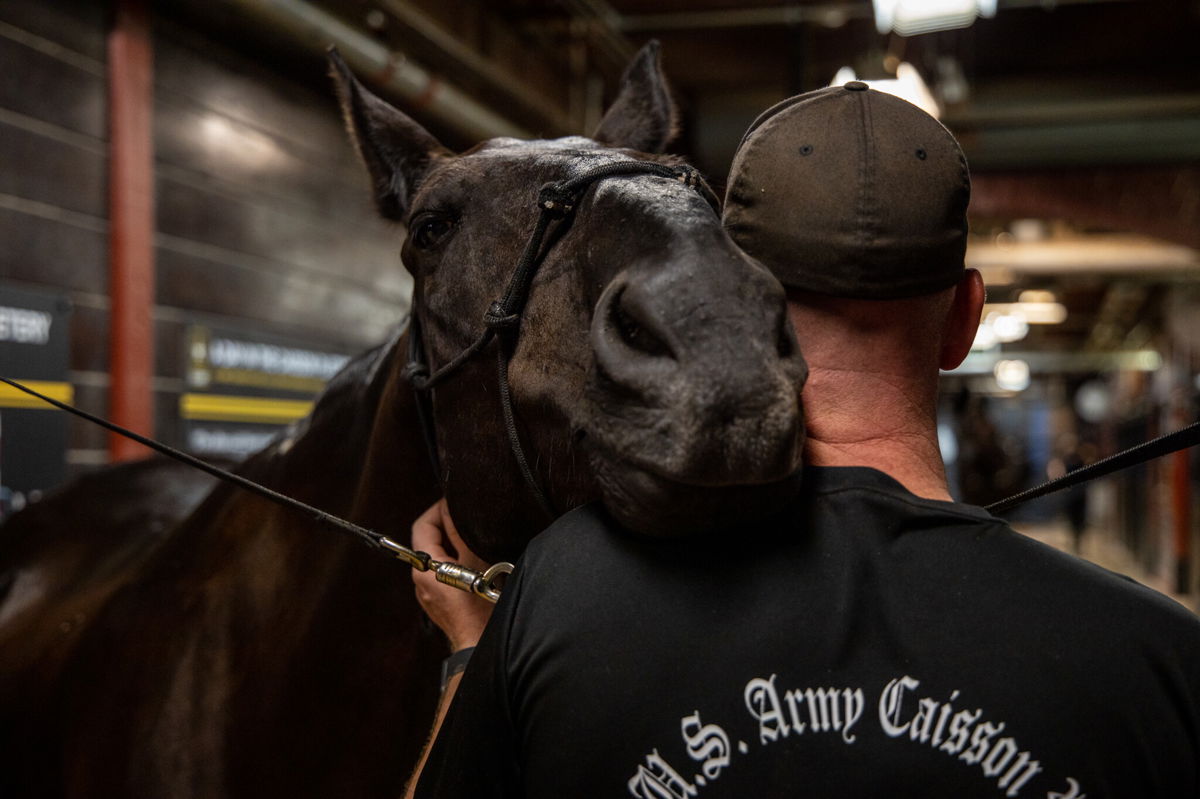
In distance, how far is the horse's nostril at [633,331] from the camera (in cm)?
97

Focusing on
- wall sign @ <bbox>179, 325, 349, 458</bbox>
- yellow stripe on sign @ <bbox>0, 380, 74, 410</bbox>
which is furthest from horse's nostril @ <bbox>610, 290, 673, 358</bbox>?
wall sign @ <bbox>179, 325, 349, 458</bbox>

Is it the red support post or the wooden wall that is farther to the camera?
the red support post

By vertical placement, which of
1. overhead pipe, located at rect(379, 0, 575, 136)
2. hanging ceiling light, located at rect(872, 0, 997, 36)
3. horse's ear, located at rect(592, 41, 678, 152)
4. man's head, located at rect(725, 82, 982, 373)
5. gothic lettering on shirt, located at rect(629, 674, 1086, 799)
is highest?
overhead pipe, located at rect(379, 0, 575, 136)

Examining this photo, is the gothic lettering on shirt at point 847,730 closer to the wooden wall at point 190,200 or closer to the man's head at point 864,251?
the man's head at point 864,251

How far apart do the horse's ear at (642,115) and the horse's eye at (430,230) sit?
541 millimetres

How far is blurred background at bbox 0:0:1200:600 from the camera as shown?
3.74 m

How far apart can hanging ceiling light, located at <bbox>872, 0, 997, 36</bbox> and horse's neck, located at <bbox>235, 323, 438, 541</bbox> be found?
3.62m

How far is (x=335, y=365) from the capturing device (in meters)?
5.60

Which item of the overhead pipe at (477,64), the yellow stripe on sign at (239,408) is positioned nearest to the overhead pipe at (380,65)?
the overhead pipe at (477,64)

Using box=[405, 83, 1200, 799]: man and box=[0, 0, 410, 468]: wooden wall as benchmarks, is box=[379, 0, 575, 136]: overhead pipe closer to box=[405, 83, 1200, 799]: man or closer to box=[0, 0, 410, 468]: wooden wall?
box=[0, 0, 410, 468]: wooden wall

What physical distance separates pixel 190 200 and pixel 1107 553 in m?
18.2

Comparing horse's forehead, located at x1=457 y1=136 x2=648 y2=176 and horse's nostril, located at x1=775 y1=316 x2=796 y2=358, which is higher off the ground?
horse's forehead, located at x1=457 y1=136 x2=648 y2=176

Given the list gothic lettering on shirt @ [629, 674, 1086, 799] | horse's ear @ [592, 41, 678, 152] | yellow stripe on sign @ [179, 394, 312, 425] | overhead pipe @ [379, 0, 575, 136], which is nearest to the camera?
gothic lettering on shirt @ [629, 674, 1086, 799]

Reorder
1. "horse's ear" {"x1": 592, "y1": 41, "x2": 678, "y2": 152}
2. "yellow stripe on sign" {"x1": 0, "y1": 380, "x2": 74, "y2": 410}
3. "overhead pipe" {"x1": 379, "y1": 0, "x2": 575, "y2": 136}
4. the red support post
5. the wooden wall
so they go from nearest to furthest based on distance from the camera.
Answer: "horse's ear" {"x1": 592, "y1": 41, "x2": 678, "y2": 152} → "yellow stripe on sign" {"x1": 0, "y1": 380, "x2": 74, "y2": 410} → the wooden wall → the red support post → "overhead pipe" {"x1": 379, "y1": 0, "x2": 575, "y2": 136}
